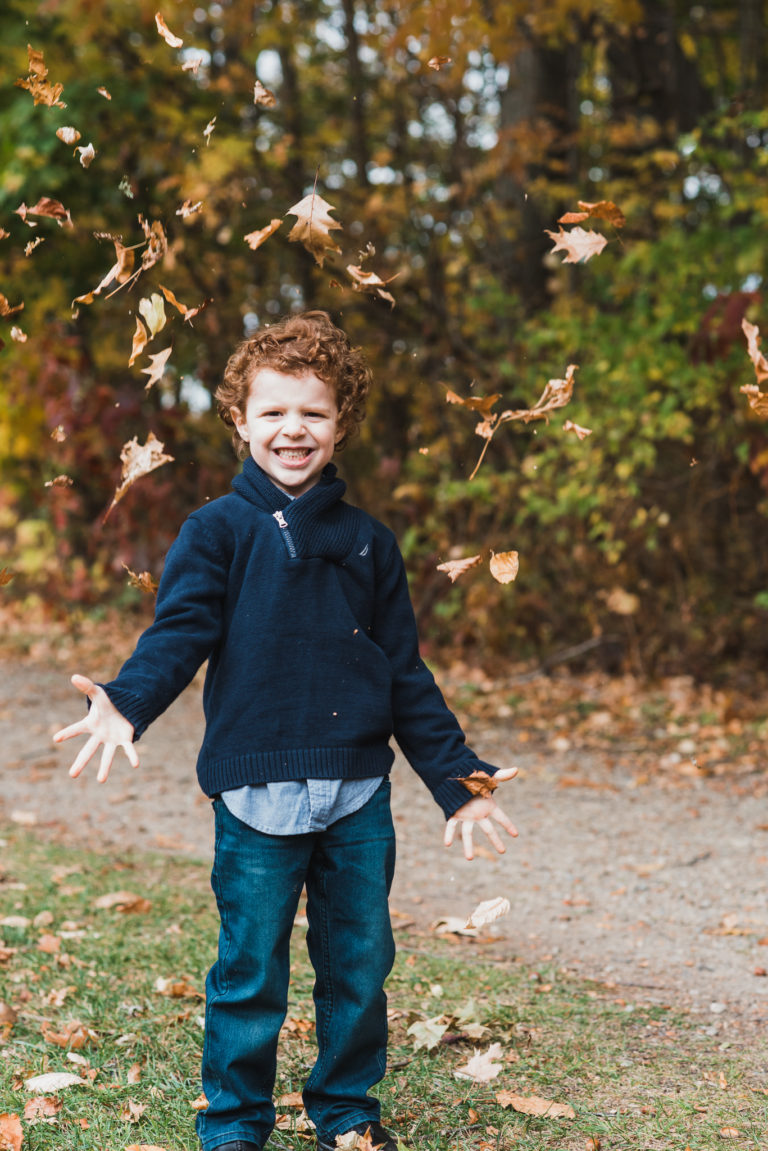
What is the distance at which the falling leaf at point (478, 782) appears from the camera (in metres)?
2.44

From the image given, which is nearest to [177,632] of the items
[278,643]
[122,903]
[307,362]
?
[278,643]

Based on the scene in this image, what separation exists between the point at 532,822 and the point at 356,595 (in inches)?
125

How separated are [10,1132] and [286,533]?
1.40m

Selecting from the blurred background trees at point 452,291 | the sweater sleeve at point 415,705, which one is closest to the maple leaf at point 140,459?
the sweater sleeve at point 415,705

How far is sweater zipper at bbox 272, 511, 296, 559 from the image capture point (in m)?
2.40

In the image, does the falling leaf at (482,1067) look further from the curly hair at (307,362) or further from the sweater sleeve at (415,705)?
the curly hair at (307,362)

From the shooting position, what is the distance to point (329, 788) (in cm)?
234

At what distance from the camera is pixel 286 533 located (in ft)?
7.92

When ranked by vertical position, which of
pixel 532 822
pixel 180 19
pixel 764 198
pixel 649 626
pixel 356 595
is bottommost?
pixel 532 822

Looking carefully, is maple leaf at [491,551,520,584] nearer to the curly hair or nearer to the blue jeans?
the curly hair

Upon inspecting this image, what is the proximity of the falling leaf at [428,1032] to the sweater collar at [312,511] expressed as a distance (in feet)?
Answer: 4.45

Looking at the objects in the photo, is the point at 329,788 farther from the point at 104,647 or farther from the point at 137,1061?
the point at 104,647

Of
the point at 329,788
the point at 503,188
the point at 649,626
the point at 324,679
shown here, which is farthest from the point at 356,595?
the point at 503,188

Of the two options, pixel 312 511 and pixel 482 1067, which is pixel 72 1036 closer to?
pixel 482 1067
